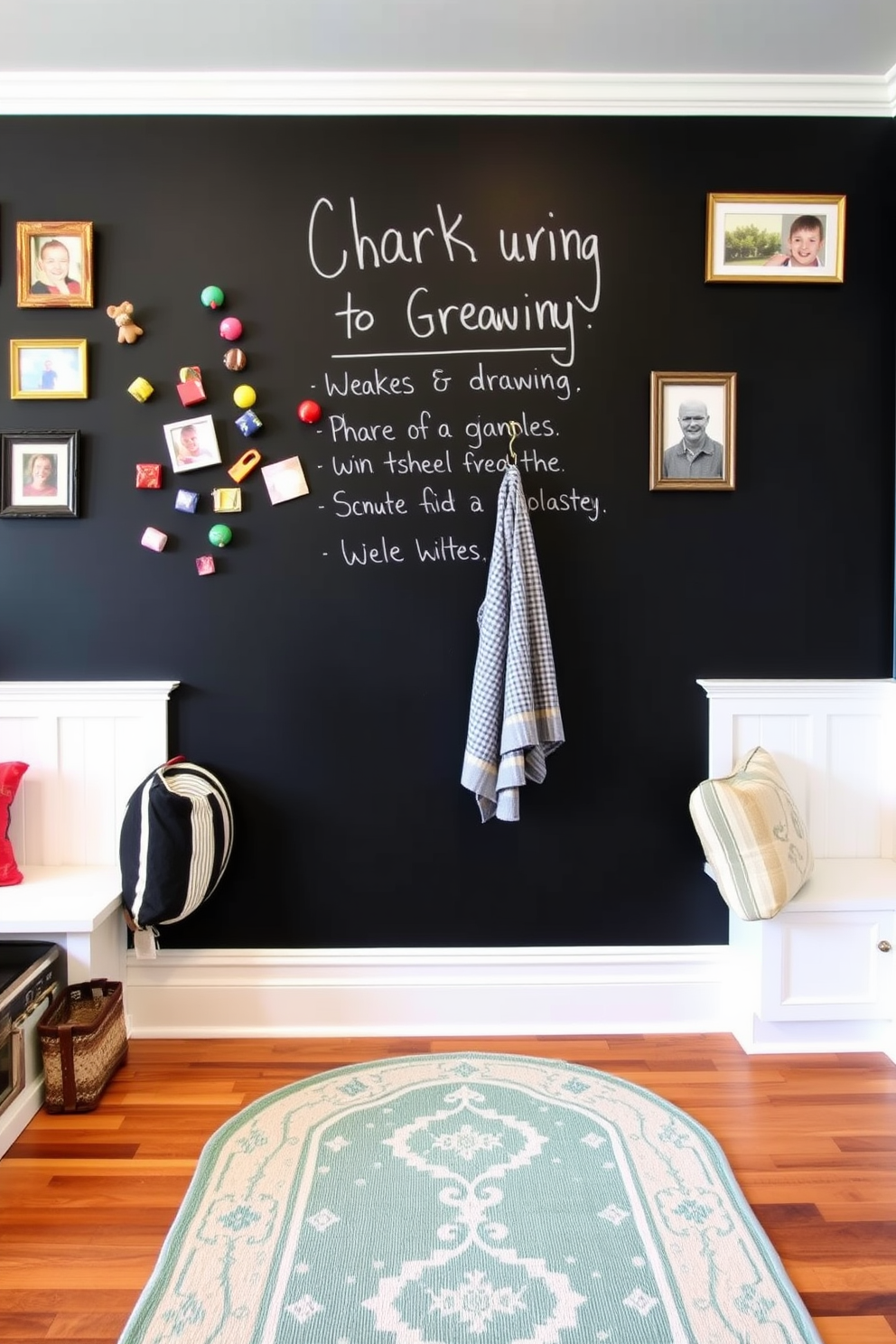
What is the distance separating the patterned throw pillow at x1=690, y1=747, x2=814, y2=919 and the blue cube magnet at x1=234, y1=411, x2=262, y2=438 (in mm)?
1564

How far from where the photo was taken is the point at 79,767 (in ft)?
8.45

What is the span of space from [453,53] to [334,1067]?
8.82 ft

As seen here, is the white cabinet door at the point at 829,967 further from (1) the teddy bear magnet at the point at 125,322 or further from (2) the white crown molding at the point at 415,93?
(1) the teddy bear magnet at the point at 125,322

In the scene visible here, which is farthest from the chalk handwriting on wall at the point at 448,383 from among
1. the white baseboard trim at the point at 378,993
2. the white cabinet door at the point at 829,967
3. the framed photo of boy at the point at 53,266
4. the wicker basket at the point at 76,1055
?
the wicker basket at the point at 76,1055

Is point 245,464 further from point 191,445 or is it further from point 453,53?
point 453,53

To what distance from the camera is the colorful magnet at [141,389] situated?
249cm

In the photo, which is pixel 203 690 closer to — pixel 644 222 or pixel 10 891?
pixel 10 891

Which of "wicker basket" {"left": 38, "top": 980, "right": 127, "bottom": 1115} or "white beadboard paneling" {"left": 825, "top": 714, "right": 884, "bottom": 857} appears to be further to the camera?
"white beadboard paneling" {"left": 825, "top": 714, "right": 884, "bottom": 857}

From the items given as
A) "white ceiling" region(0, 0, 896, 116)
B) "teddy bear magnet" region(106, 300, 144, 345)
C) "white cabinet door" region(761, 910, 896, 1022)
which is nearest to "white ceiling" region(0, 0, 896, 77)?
"white ceiling" region(0, 0, 896, 116)

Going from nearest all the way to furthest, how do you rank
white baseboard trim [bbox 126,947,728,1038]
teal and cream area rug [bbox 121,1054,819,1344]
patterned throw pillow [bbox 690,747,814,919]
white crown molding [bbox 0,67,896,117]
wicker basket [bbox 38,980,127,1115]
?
teal and cream area rug [bbox 121,1054,819,1344] → wicker basket [bbox 38,980,127,1115] → patterned throw pillow [bbox 690,747,814,919] → white crown molding [bbox 0,67,896,117] → white baseboard trim [bbox 126,947,728,1038]

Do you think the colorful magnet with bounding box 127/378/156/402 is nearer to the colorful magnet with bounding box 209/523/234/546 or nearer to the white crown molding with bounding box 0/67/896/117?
the colorful magnet with bounding box 209/523/234/546

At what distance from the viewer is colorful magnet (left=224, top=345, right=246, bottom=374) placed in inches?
97.7

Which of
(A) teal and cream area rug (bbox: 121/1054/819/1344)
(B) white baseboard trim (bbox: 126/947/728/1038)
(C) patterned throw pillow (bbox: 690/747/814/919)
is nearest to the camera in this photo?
(A) teal and cream area rug (bbox: 121/1054/819/1344)

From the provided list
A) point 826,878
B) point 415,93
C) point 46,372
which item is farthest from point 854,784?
point 46,372
